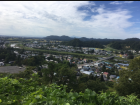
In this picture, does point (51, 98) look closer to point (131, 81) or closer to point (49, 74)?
point (49, 74)

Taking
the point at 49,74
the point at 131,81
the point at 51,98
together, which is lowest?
the point at 49,74

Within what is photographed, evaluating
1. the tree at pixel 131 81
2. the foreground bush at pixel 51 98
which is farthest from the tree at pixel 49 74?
Result: the foreground bush at pixel 51 98

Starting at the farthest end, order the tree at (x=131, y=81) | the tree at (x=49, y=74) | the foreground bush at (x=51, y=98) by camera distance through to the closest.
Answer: the tree at (x=49, y=74) < the tree at (x=131, y=81) < the foreground bush at (x=51, y=98)

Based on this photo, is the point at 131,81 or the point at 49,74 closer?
the point at 131,81

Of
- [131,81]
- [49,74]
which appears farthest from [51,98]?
[131,81]

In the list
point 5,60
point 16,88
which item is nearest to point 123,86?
point 16,88

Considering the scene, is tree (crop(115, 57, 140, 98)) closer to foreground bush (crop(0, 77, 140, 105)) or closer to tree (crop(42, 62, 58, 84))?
tree (crop(42, 62, 58, 84))

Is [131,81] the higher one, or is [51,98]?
[51,98]

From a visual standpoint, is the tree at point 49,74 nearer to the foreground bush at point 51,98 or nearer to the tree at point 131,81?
the tree at point 131,81

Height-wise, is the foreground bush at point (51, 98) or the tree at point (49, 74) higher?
the foreground bush at point (51, 98)

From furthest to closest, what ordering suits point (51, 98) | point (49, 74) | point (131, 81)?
1. point (49, 74)
2. point (131, 81)
3. point (51, 98)

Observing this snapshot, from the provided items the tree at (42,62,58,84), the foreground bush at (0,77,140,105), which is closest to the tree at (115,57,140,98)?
the tree at (42,62,58,84)
